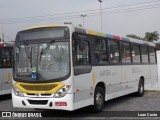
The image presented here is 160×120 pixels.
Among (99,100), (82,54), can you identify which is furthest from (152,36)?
(82,54)

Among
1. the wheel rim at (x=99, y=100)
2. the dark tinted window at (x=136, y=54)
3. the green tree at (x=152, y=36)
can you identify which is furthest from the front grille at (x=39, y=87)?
the green tree at (x=152, y=36)

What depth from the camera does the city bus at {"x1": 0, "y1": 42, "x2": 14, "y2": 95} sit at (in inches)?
551

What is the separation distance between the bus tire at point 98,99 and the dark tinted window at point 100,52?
0.96m

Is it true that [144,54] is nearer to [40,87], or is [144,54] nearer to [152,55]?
[152,55]

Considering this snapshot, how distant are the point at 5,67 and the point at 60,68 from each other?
626 centimetres

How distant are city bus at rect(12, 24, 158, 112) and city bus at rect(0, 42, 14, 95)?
4.72 meters

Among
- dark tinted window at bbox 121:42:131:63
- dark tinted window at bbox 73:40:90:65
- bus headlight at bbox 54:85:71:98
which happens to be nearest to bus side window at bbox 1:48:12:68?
dark tinted window at bbox 121:42:131:63

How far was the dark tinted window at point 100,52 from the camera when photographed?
1035 centimetres

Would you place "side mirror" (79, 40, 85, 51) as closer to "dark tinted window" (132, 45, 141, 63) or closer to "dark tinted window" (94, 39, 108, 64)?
"dark tinted window" (94, 39, 108, 64)

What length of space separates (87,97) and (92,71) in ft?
3.00

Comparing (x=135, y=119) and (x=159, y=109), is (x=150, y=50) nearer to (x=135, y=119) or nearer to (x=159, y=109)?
(x=159, y=109)

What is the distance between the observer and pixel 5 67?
14.2 metres

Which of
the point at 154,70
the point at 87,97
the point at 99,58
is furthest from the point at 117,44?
the point at 154,70

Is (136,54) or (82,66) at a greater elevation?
(136,54)
